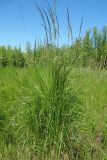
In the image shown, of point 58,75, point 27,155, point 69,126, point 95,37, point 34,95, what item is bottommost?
point 27,155

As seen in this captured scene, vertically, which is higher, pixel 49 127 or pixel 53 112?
pixel 53 112

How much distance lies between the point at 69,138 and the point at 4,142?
31.8 inches

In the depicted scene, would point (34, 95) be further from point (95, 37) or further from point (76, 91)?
point (95, 37)

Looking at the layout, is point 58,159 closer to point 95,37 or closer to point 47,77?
point 47,77

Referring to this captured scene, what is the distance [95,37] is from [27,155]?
3779 centimetres

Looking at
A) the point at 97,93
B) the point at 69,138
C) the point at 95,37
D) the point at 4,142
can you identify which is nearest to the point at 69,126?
the point at 69,138

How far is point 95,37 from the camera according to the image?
1594 inches

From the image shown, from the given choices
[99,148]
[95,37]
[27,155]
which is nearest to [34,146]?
[27,155]

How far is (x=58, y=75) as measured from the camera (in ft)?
11.7

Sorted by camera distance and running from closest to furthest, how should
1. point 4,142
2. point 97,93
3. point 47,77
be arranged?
point 47,77 → point 4,142 → point 97,93

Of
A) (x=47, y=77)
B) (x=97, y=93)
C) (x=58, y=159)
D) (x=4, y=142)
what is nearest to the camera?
(x=58, y=159)

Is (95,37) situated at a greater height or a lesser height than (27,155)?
greater

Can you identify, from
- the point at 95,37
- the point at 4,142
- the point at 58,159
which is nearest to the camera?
the point at 58,159

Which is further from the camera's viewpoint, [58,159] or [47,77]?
[47,77]
